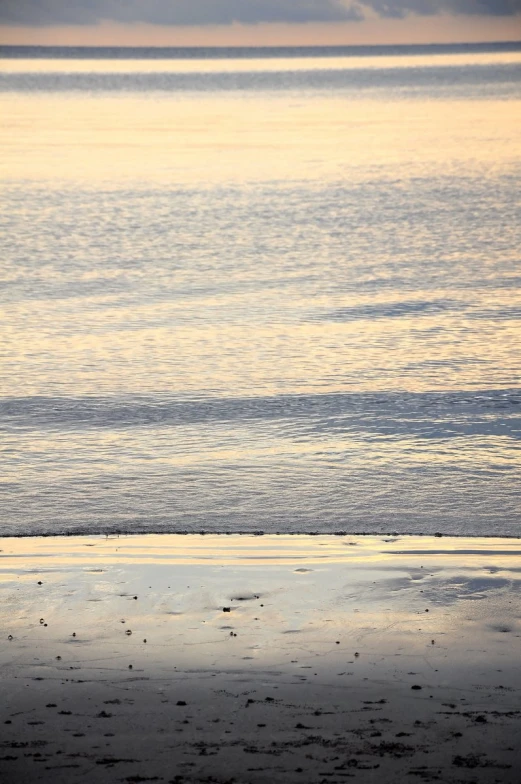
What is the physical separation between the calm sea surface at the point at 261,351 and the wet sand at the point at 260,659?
2.91 feet

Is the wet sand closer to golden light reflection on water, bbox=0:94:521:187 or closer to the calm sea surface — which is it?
the calm sea surface

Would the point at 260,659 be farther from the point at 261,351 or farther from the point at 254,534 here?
the point at 261,351

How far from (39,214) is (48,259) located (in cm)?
830

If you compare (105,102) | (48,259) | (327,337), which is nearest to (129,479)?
(327,337)

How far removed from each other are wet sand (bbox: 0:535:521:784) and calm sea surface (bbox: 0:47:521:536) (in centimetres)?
89

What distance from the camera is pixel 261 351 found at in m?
16.7

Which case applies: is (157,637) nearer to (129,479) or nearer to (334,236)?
(129,479)

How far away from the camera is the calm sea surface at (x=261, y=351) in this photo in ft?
35.1

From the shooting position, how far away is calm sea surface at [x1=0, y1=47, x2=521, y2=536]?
35.1 ft

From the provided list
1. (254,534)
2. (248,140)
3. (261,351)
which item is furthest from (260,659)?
(248,140)

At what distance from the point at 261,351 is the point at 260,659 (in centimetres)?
970

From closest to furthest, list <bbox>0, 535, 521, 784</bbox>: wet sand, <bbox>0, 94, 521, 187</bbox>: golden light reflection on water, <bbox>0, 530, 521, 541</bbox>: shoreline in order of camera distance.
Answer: <bbox>0, 535, 521, 784</bbox>: wet sand, <bbox>0, 530, 521, 541</bbox>: shoreline, <bbox>0, 94, 521, 187</bbox>: golden light reflection on water

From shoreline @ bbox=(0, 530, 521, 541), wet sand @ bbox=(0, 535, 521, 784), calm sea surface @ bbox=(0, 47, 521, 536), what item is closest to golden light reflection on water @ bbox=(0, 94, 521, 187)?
calm sea surface @ bbox=(0, 47, 521, 536)

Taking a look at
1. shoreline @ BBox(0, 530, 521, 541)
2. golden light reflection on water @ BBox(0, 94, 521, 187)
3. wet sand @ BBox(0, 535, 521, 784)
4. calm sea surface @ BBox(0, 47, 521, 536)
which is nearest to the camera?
wet sand @ BBox(0, 535, 521, 784)
